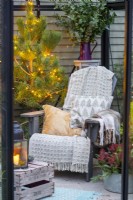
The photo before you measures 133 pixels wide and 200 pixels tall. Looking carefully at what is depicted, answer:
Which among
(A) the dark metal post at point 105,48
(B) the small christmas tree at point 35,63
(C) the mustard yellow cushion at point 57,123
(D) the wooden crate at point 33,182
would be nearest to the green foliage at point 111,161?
(D) the wooden crate at point 33,182

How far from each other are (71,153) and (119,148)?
492 millimetres

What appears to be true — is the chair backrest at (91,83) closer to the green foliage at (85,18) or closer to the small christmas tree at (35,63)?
the small christmas tree at (35,63)

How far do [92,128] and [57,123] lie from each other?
48 cm

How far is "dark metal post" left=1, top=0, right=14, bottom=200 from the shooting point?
6.83 ft

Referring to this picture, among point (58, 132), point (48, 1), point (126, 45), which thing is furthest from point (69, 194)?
point (48, 1)

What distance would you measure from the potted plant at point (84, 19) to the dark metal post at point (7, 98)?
352 cm

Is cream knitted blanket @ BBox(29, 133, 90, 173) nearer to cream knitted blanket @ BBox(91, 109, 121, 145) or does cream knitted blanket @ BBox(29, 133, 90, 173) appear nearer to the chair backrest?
cream knitted blanket @ BBox(91, 109, 121, 145)

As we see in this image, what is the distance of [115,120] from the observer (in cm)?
460

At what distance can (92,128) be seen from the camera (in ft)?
14.6

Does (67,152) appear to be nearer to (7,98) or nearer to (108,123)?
(108,123)

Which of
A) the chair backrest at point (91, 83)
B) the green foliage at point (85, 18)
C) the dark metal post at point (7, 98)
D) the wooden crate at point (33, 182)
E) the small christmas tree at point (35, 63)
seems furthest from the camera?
the green foliage at point (85, 18)

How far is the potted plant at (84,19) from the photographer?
219 inches

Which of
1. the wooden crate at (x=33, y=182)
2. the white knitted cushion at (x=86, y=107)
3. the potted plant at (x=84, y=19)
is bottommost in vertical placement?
the wooden crate at (x=33, y=182)

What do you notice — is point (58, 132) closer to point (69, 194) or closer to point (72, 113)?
point (72, 113)
